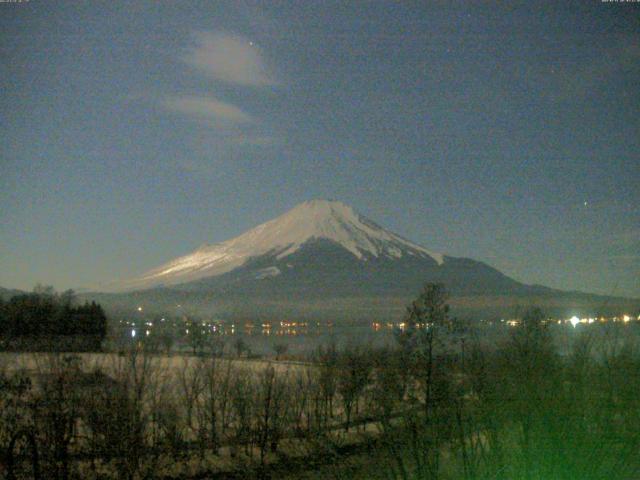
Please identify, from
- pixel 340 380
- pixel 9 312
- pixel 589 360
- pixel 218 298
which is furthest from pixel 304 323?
pixel 589 360

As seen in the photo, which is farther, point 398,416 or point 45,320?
point 45,320

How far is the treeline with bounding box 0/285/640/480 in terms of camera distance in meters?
3.84

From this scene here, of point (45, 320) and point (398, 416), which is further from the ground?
point (398, 416)

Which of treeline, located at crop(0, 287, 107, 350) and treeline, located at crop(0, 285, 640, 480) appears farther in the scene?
treeline, located at crop(0, 287, 107, 350)

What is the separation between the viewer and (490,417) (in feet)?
13.9

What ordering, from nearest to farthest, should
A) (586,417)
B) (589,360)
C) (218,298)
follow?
(586,417) < (589,360) < (218,298)

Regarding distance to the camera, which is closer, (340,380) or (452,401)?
(452,401)

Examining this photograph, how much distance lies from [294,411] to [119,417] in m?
8.63

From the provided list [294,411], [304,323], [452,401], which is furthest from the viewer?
[304,323]

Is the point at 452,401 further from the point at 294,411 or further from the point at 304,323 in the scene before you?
the point at 304,323

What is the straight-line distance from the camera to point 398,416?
19.6 feet

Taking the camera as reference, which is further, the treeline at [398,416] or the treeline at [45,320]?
the treeline at [45,320]

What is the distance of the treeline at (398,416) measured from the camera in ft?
12.6

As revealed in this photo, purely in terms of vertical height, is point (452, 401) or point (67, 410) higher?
point (452, 401)
